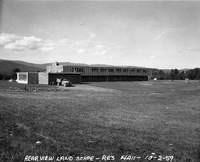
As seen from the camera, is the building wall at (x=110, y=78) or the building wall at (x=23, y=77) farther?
the building wall at (x=110, y=78)

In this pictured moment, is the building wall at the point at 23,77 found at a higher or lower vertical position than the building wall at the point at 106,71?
lower

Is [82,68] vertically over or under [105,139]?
over

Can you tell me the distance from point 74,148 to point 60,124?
9.97 feet

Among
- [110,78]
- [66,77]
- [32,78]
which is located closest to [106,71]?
[110,78]

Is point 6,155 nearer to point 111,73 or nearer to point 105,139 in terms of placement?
point 105,139

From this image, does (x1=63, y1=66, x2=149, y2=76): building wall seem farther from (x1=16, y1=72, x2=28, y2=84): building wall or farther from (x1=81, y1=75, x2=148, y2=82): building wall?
(x1=16, y1=72, x2=28, y2=84): building wall

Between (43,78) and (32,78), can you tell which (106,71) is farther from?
(32,78)

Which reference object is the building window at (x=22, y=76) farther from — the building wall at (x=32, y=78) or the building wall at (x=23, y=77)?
the building wall at (x=32, y=78)

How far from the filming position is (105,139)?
6715 millimetres

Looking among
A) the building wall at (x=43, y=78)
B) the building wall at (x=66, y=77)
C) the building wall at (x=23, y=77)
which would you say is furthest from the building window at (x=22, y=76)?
the building wall at (x=66, y=77)

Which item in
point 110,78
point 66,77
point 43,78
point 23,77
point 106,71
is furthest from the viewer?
point 110,78

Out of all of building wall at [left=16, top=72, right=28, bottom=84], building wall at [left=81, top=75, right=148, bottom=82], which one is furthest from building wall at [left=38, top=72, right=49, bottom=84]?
building wall at [left=81, top=75, right=148, bottom=82]

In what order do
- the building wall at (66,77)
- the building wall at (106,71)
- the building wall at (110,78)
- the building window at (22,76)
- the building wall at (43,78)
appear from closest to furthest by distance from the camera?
the building wall at (43,78)
the building wall at (66,77)
the building window at (22,76)
the building wall at (106,71)
the building wall at (110,78)

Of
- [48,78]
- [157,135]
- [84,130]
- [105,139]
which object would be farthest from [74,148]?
[48,78]
